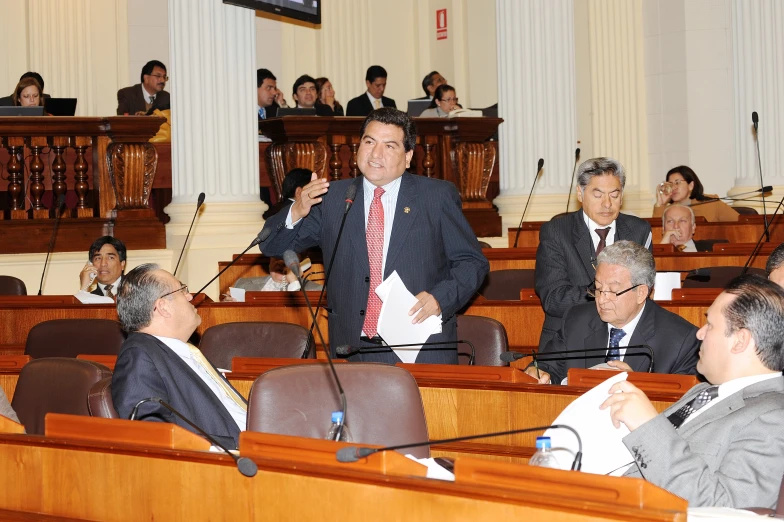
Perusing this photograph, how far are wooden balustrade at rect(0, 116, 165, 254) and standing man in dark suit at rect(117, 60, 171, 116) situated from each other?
5.11ft

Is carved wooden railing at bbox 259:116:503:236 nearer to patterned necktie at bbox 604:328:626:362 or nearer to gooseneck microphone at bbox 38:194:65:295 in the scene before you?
gooseneck microphone at bbox 38:194:65:295

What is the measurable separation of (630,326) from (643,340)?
0.25 ft

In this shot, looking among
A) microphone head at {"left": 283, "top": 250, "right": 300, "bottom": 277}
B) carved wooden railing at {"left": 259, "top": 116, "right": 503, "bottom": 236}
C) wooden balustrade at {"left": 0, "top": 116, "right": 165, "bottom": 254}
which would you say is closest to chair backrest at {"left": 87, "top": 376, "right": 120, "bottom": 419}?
microphone head at {"left": 283, "top": 250, "right": 300, "bottom": 277}

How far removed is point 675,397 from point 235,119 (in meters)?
4.95

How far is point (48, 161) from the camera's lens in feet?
26.2

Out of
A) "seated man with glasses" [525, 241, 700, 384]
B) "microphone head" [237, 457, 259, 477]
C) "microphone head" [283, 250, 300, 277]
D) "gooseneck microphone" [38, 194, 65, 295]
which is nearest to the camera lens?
"microphone head" [237, 457, 259, 477]

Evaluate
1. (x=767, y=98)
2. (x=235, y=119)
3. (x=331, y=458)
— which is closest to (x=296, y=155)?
(x=235, y=119)

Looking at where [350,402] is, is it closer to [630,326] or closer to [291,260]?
[291,260]

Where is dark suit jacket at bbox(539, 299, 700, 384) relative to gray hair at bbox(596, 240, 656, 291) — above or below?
below

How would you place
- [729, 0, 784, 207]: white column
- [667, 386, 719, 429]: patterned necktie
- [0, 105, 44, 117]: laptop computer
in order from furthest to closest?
1. [729, 0, 784, 207]: white column
2. [0, 105, 44, 117]: laptop computer
3. [667, 386, 719, 429]: patterned necktie

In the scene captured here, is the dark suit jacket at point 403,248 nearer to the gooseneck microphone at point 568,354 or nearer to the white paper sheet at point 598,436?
the gooseneck microphone at point 568,354

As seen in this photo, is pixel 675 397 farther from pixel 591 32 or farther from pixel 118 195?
pixel 591 32

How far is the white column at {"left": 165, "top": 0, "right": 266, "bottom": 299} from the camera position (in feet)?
24.3

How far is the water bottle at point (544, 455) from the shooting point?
219 centimetres
